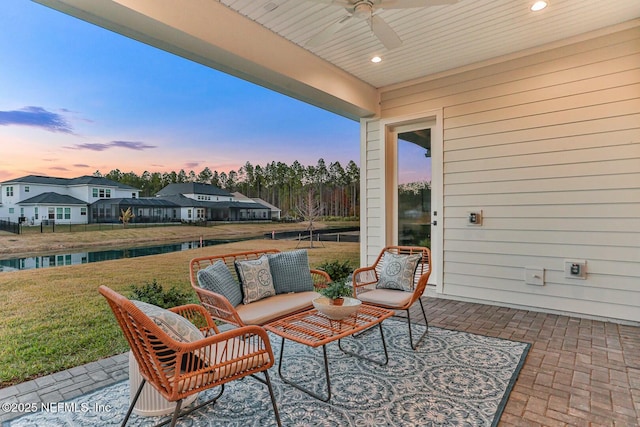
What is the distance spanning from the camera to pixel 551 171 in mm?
3805

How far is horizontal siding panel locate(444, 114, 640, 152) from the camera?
344 cm

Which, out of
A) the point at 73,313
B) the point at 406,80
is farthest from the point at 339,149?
the point at 73,313

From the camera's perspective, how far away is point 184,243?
3592mm

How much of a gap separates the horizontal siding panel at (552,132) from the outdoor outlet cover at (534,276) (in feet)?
4.86

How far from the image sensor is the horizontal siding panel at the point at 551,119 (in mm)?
3447

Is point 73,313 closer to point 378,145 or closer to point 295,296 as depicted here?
point 295,296

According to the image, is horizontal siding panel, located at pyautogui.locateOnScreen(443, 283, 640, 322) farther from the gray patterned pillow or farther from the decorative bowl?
the decorative bowl

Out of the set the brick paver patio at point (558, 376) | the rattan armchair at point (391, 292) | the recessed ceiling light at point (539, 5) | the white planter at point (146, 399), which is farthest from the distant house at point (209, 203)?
the recessed ceiling light at point (539, 5)

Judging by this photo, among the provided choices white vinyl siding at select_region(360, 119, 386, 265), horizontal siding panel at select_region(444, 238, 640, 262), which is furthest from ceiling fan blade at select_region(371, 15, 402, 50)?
horizontal siding panel at select_region(444, 238, 640, 262)

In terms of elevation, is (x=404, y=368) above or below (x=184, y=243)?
below

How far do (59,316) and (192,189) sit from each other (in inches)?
63.0

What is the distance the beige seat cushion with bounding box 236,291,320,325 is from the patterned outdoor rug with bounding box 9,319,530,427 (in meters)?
0.38

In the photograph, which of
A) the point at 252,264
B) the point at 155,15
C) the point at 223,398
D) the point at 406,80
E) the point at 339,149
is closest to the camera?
the point at 223,398

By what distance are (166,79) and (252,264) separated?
80.1 inches
